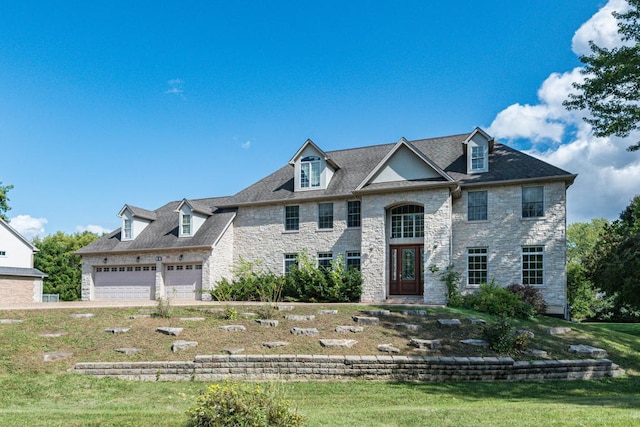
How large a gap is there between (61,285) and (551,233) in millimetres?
34047

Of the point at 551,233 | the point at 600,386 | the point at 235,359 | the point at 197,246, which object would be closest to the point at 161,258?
the point at 197,246

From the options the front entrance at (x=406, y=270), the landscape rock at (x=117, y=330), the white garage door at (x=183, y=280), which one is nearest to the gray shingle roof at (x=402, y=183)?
the front entrance at (x=406, y=270)

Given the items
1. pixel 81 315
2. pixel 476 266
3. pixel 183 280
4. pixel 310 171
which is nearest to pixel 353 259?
pixel 310 171

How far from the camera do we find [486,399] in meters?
9.45

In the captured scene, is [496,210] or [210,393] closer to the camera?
[210,393]

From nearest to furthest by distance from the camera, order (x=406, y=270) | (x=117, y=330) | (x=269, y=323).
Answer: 1. (x=117, y=330)
2. (x=269, y=323)
3. (x=406, y=270)

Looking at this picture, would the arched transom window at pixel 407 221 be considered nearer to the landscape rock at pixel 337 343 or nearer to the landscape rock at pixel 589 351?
the landscape rock at pixel 589 351

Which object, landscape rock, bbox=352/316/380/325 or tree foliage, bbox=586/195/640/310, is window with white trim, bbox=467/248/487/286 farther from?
landscape rock, bbox=352/316/380/325

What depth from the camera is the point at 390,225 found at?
21938 millimetres

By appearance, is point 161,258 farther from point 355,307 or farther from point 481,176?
point 481,176

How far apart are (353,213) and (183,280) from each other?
376 inches

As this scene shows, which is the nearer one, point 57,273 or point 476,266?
point 476,266

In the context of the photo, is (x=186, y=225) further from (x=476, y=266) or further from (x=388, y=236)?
(x=476, y=266)

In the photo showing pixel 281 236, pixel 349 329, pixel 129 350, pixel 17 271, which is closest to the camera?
pixel 129 350
